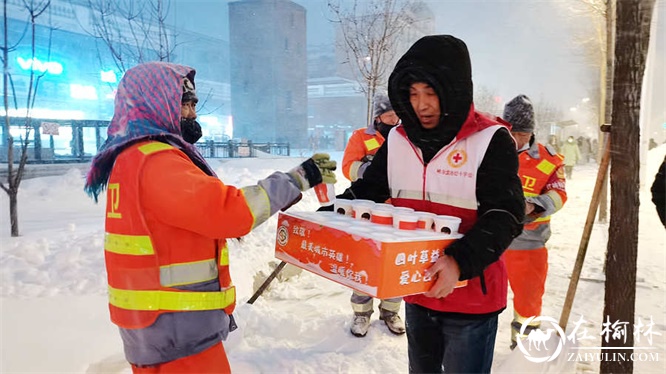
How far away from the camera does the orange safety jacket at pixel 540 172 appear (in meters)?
3.26

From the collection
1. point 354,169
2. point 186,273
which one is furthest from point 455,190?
point 354,169

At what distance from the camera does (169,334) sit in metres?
1.56

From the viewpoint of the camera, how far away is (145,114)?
159cm

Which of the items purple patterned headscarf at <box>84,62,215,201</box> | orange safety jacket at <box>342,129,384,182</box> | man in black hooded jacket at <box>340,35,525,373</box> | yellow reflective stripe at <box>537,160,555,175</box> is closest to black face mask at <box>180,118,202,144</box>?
purple patterned headscarf at <box>84,62,215,201</box>

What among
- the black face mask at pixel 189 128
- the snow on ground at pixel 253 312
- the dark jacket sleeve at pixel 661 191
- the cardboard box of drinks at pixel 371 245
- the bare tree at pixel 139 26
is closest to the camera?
the cardboard box of drinks at pixel 371 245

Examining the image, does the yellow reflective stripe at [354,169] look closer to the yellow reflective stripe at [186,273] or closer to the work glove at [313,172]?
the work glove at [313,172]

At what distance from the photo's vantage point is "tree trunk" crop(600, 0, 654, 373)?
2055 mm

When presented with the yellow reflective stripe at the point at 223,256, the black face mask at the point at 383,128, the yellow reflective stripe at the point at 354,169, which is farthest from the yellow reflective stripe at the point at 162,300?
the black face mask at the point at 383,128

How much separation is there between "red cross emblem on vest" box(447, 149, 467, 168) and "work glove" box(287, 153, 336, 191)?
0.53 m

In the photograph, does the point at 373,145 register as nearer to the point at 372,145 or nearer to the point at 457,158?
the point at 372,145

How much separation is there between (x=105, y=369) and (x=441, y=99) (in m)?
2.81

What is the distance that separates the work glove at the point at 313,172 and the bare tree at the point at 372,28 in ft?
22.1

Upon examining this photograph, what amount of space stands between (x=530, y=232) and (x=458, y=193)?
2.03 metres

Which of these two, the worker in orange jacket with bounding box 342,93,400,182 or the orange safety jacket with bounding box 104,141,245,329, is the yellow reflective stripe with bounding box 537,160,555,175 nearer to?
the worker in orange jacket with bounding box 342,93,400,182
